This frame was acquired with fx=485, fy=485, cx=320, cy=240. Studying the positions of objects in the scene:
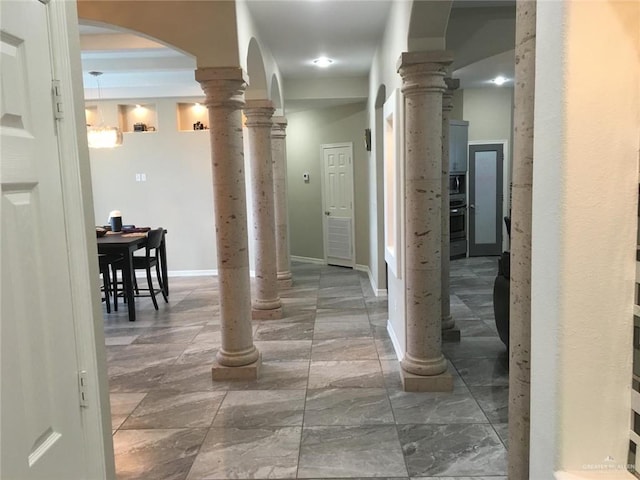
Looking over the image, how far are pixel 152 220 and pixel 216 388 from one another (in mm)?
5025

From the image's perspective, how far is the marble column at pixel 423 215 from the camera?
3.16m

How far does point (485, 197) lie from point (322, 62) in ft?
14.2

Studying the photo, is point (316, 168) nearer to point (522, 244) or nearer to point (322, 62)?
point (322, 62)

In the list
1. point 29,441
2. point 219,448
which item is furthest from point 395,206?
point 29,441

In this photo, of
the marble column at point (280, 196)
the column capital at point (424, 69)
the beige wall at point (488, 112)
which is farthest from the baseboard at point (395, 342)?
the beige wall at point (488, 112)

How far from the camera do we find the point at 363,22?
443 cm

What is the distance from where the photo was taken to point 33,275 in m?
1.13

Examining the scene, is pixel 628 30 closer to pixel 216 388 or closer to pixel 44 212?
pixel 44 212

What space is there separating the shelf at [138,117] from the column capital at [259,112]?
3045mm

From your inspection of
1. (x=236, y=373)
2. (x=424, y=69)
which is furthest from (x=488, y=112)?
(x=236, y=373)

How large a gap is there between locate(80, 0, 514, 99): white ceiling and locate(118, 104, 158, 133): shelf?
0.32 m

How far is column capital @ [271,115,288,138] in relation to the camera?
6.69 meters

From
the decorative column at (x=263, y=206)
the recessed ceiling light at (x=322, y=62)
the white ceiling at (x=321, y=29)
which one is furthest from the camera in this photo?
the recessed ceiling light at (x=322, y=62)

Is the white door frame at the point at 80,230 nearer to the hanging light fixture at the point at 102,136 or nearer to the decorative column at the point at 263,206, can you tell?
the decorative column at the point at 263,206
